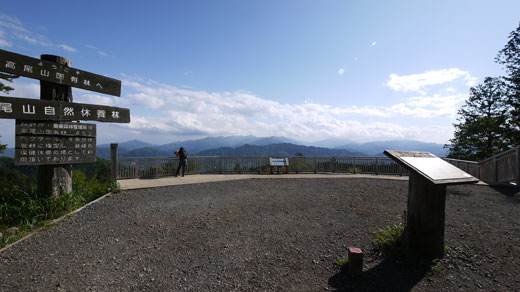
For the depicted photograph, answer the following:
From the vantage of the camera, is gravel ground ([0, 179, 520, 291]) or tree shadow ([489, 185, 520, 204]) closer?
gravel ground ([0, 179, 520, 291])

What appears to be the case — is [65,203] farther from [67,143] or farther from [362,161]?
[362,161]

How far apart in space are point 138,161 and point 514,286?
41.8 feet

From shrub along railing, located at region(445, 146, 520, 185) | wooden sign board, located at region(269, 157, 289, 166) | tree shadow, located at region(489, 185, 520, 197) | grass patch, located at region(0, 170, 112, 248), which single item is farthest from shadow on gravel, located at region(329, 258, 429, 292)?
shrub along railing, located at region(445, 146, 520, 185)

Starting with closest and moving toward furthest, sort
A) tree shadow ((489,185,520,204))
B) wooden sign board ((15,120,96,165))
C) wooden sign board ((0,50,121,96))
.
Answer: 1. wooden sign board ((0,50,121,96))
2. wooden sign board ((15,120,96,165))
3. tree shadow ((489,185,520,204))

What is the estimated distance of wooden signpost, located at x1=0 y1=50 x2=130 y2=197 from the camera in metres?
5.48

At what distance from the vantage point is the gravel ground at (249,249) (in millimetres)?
2957

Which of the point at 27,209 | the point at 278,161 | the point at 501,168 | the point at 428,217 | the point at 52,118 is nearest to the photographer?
the point at 428,217

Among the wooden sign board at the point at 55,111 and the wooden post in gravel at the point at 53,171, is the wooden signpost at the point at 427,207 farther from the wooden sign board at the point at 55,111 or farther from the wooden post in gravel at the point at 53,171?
the wooden post in gravel at the point at 53,171

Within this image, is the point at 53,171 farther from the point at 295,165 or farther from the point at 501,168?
the point at 501,168

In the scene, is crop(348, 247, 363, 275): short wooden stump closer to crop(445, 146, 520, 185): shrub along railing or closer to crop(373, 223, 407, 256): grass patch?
crop(373, 223, 407, 256): grass patch

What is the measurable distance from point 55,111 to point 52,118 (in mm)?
220

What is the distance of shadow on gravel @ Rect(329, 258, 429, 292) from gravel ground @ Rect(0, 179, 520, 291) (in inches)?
0.6

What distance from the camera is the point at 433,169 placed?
11.4 ft

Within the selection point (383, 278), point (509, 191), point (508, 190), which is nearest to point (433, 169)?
point (383, 278)
